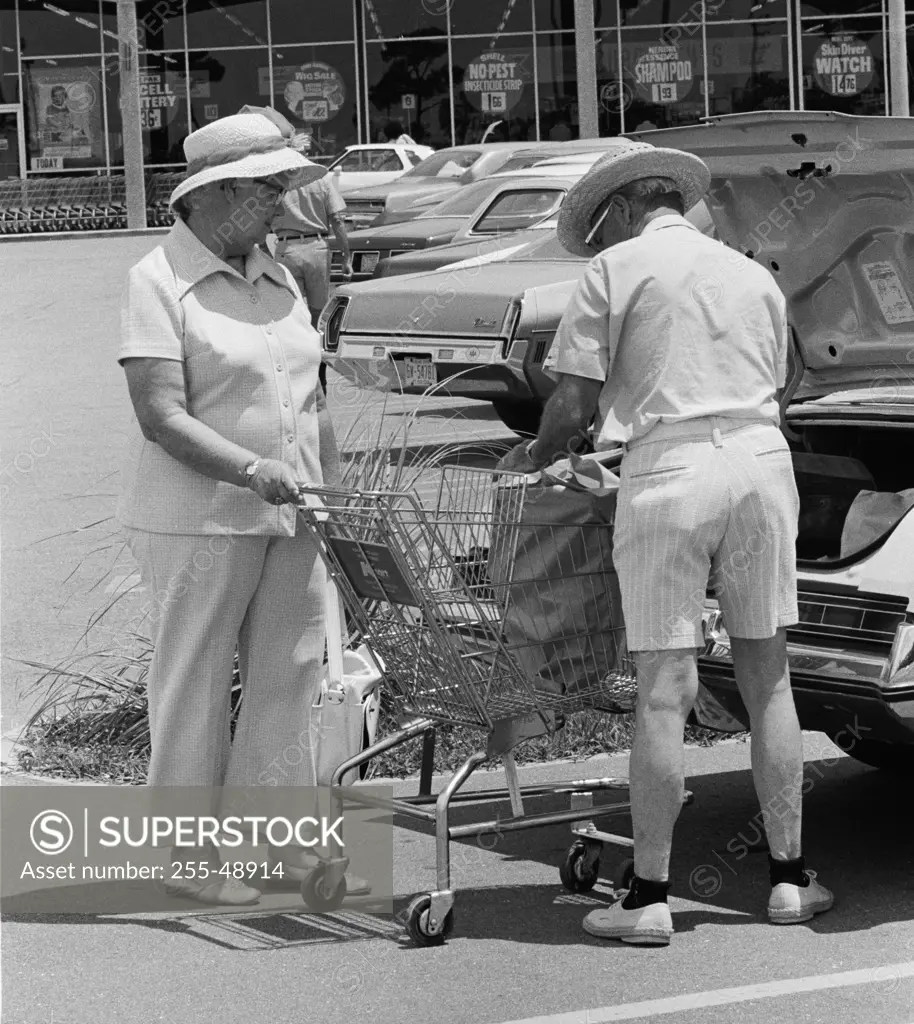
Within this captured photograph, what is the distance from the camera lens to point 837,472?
19.6ft

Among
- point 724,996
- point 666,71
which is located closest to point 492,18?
point 666,71

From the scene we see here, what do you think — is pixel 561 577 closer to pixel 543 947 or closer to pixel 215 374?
pixel 543 947

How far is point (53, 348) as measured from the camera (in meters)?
17.4

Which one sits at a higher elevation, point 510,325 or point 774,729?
point 510,325

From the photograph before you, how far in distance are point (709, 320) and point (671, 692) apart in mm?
908

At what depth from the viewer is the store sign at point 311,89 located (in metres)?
35.4

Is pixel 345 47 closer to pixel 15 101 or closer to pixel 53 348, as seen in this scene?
pixel 15 101

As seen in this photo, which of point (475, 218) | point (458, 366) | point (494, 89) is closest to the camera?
point (458, 366)

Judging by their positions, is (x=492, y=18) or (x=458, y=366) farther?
(x=492, y=18)

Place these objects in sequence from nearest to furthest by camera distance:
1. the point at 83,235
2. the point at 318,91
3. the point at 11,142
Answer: the point at 83,235 → the point at 318,91 → the point at 11,142

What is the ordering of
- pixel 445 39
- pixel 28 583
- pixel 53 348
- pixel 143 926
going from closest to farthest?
pixel 143 926 → pixel 28 583 → pixel 53 348 → pixel 445 39

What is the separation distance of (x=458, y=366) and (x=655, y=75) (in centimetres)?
2549

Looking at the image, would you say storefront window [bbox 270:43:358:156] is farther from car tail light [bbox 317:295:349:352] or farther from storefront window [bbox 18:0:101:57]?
car tail light [bbox 317:295:349:352]

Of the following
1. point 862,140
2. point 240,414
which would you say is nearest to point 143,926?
point 240,414
